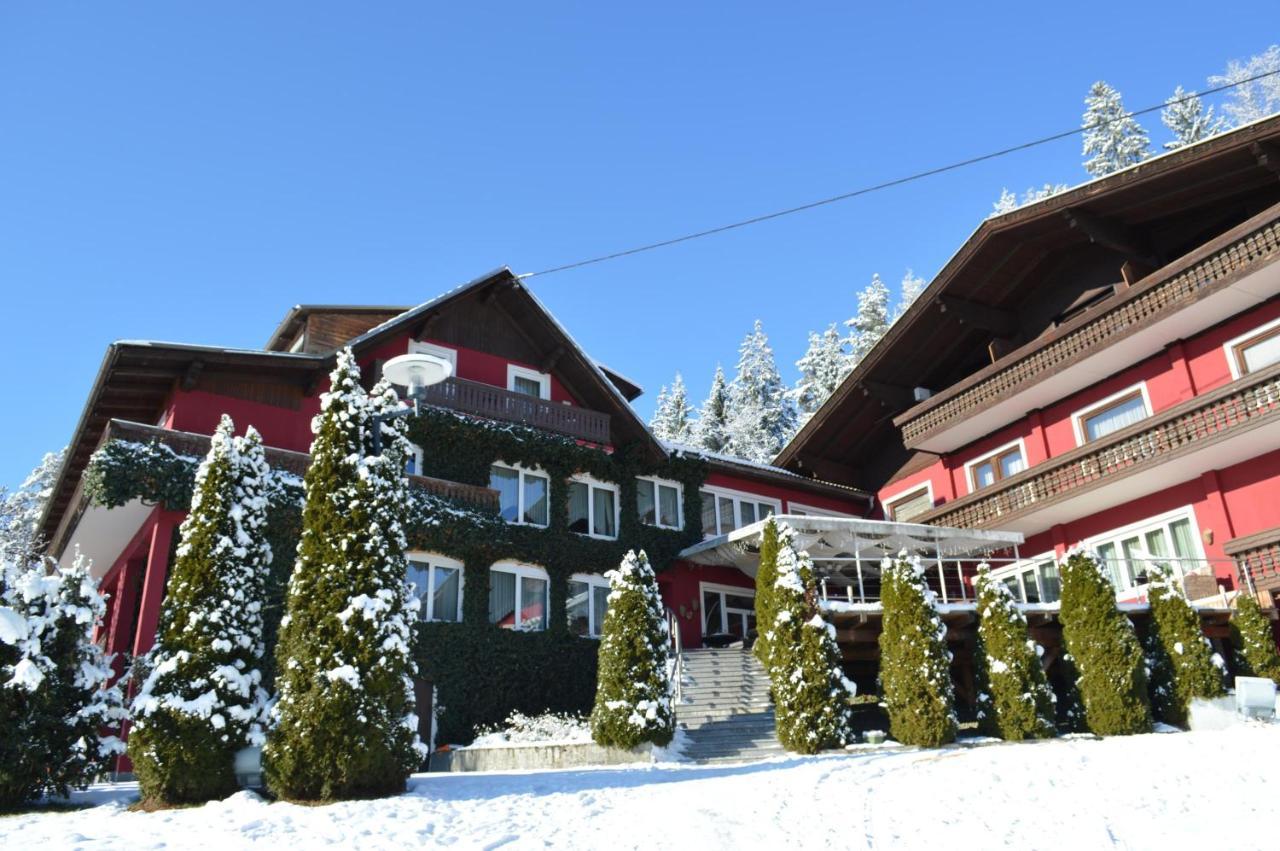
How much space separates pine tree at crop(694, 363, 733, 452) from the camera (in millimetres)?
48938

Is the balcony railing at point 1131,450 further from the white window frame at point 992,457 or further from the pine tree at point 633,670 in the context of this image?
the pine tree at point 633,670

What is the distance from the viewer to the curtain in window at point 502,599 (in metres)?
22.8

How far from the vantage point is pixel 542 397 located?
26.6m

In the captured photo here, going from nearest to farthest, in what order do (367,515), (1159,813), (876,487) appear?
(1159,813), (367,515), (876,487)

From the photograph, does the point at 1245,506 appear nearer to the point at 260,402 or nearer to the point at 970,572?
the point at 970,572

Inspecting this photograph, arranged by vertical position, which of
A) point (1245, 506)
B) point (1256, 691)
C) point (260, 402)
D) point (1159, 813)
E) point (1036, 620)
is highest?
point (260, 402)

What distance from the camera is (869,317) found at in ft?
169

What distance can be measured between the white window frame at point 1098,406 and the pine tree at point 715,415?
85.4ft

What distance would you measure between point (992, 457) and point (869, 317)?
87.1 feet

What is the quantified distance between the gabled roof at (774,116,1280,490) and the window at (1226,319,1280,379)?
2789 millimetres

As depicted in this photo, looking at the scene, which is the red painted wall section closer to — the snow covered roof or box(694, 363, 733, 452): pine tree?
the snow covered roof

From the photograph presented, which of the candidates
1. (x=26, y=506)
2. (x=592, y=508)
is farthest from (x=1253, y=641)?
(x=26, y=506)

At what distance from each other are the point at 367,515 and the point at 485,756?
287 inches

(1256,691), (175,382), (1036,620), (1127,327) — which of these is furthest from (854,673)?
(175,382)
